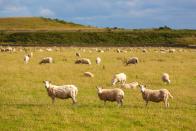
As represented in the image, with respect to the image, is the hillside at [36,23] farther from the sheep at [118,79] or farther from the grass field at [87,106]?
the sheep at [118,79]

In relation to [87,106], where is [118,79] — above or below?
below

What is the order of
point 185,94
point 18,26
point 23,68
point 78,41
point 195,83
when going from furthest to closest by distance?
point 18,26 < point 78,41 < point 23,68 < point 195,83 < point 185,94

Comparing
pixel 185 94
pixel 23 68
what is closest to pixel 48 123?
pixel 185 94

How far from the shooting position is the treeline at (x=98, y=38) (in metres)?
107

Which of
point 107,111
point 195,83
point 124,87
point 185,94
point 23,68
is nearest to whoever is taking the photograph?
point 107,111

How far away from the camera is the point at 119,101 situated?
21375mm

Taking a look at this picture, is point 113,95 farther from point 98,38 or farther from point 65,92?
point 98,38

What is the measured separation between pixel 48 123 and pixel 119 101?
486 cm

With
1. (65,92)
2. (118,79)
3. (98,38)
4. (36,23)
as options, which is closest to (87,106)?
(65,92)

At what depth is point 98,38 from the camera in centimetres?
11238

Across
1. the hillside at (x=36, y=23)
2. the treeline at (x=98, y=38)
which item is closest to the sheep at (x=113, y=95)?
the treeline at (x=98, y=38)

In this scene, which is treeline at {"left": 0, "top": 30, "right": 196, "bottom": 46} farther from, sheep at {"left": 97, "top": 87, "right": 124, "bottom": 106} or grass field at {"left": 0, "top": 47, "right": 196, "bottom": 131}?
sheep at {"left": 97, "top": 87, "right": 124, "bottom": 106}

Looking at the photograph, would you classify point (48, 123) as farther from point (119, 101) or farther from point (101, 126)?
point (119, 101)

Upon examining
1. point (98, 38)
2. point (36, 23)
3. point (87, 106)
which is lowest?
point (98, 38)
